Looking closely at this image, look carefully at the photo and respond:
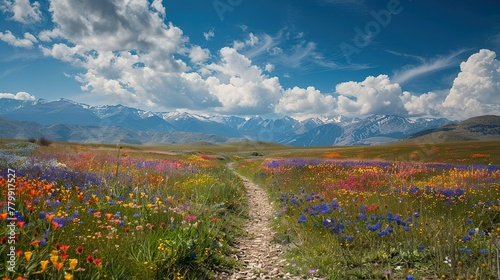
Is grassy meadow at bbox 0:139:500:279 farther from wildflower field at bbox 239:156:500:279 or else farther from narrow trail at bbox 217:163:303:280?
narrow trail at bbox 217:163:303:280

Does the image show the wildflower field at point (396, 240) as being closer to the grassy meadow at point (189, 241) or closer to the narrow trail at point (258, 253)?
the grassy meadow at point (189, 241)

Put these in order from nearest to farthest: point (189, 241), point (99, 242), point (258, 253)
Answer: point (99, 242), point (189, 241), point (258, 253)

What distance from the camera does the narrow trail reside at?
632 cm

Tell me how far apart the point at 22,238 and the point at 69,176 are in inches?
251

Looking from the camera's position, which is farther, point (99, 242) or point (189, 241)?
point (189, 241)

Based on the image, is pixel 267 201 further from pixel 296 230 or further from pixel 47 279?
pixel 47 279

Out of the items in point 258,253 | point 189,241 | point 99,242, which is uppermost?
point 99,242

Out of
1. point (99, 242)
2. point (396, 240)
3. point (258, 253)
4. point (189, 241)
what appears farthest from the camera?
point (258, 253)

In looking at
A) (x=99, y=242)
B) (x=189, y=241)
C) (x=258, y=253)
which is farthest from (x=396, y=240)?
(x=99, y=242)

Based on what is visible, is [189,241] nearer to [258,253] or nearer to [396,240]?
[258,253]

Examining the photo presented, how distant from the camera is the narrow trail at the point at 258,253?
249 inches

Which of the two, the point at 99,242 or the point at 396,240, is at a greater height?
the point at 99,242

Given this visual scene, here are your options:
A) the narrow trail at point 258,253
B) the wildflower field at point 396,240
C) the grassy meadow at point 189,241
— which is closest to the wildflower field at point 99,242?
the grassy meadow at point 189,241

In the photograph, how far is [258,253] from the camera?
785 centimetres
